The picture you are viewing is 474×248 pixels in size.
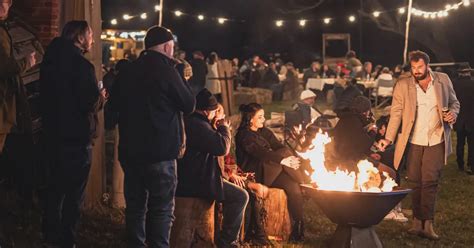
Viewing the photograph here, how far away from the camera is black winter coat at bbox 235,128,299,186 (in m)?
7.64

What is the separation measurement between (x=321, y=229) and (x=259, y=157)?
1.40m

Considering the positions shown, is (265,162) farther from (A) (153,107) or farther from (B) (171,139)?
(A) (153,107)

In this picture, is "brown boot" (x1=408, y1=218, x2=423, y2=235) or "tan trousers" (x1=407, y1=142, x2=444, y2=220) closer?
"tan trousers" (x1=407, y1=142, x2=444, y2=220)

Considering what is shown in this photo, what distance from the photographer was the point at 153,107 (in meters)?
5.73

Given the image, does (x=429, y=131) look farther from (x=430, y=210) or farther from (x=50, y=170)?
(x=50, y=170)

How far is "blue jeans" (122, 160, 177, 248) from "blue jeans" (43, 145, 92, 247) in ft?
1.31

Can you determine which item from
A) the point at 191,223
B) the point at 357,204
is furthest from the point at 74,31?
the point at 357,204

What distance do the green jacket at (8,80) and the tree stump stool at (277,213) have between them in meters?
2.88

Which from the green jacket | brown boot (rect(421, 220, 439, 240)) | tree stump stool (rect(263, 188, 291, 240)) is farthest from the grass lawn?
the green jacket

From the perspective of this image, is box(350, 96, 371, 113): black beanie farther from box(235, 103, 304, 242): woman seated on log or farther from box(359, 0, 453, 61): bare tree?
box(359, 0, 453, 61): bare tree

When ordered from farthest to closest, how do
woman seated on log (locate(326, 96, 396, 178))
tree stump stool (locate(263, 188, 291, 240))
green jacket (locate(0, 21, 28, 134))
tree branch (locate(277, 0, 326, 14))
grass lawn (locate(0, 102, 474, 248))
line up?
1. tree branch (locate(277, 0, 326, 14))
2. woman seated on log (locate(326, 96, 396, 178))
3. tree stump stool (locate(263, 188, 291, 240))
4. grass lawn (locate(0, 102, 474, 248))
5. green jacket (locate(0, 21, 28, 134))

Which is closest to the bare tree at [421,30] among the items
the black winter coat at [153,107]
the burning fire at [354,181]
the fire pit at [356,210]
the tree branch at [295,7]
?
the tree branch at [295,7]

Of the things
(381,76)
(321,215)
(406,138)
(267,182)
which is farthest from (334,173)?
(381,76)

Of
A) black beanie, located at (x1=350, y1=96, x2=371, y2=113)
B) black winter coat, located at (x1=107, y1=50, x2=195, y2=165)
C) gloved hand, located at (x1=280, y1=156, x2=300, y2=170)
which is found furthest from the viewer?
black beanie, located at (x1=350, y1=96, x2=371, y2=113)
